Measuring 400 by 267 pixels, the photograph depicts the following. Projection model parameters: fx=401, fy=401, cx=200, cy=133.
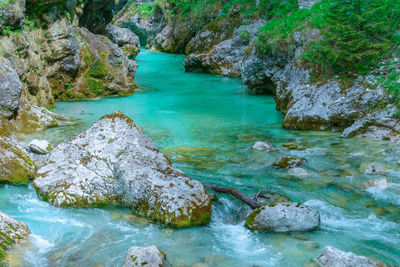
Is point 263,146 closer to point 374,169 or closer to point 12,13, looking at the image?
point 374,169

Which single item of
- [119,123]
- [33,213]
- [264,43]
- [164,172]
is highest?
[264,43]

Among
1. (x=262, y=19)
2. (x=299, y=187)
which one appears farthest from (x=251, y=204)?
(x=262, y=19)

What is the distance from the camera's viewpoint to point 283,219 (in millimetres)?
4914

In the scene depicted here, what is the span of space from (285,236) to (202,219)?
107 cm

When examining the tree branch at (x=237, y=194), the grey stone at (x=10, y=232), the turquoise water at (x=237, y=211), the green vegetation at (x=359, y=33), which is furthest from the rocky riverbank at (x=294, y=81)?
the grey stone at (x=10, y=232)

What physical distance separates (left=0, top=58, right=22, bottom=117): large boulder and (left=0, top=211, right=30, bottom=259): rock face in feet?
14.8

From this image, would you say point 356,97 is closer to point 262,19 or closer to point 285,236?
point 285,236

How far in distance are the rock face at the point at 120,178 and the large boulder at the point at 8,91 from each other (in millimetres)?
2970

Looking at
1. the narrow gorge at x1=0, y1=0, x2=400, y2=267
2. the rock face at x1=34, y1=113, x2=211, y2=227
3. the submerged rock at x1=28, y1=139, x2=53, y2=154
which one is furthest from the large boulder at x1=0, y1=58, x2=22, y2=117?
the rock face at x1=34, y1=113, x2=211, y2=227

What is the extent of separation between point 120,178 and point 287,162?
3.03 m

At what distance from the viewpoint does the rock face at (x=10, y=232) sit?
4391 millimetres

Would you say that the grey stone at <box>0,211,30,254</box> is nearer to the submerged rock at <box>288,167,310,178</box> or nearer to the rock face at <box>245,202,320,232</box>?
the rock face at <box>245,202,320,232</box>

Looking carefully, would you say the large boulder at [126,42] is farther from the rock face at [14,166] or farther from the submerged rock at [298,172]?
the submerged rock at [298,172]

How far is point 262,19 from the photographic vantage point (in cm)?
2258
